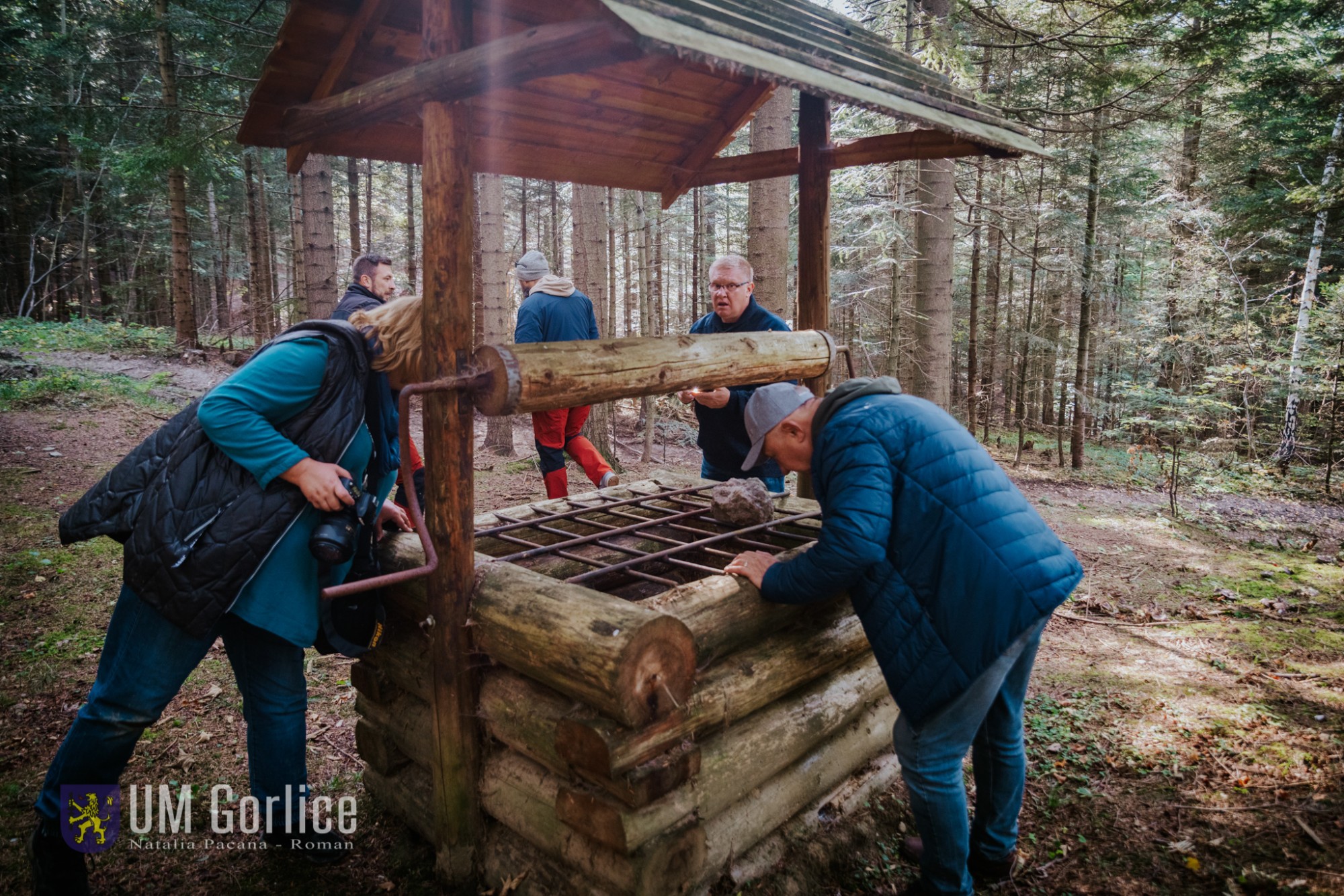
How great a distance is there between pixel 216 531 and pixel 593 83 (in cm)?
305

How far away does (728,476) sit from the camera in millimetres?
5352

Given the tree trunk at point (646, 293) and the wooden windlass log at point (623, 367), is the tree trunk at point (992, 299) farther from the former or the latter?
the wooden windlass log at point (623, 367)

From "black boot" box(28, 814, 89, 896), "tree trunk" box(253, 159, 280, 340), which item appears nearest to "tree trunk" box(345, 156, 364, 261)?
"tree trunk" box(253, 159, 280, 340)

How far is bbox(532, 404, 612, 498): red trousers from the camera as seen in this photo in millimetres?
5781

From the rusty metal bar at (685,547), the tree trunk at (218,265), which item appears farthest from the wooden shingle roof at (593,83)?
the tree trunk at (218,265)

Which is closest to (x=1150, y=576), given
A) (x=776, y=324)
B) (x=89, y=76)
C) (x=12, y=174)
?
(x=776, y=324)

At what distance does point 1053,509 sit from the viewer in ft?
33.8

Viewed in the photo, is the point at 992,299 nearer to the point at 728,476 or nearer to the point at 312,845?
the point at 728,476

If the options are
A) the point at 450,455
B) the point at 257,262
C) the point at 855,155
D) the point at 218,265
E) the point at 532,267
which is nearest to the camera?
the point at 450,455

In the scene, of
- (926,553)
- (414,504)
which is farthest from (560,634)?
(926,553)

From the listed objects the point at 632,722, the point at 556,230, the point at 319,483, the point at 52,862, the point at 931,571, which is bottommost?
the point at 52,862

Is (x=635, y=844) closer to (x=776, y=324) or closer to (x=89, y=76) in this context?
(x=776, y=324)

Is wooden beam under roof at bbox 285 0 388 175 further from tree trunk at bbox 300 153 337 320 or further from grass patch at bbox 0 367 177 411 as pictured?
grass patch at bbox 0 367 177 411

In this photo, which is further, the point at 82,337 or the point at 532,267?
the point at 82,337
